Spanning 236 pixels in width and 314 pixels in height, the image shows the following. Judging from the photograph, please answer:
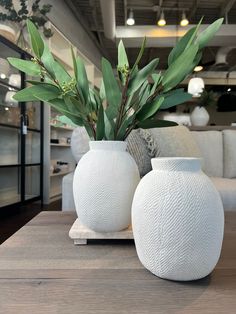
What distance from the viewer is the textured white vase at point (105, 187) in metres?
0.58

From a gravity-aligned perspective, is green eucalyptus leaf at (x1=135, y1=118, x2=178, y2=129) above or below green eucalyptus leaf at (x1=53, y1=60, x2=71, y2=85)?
below

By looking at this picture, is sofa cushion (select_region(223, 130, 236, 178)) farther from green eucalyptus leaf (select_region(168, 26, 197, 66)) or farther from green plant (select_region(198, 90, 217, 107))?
green eucalyptus leaf (select_region(168, 26, 197, 66))

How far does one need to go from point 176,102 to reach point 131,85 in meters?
0.11

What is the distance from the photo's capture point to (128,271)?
1.59 feet

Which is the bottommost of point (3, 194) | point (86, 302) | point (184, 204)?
point (3, 194)

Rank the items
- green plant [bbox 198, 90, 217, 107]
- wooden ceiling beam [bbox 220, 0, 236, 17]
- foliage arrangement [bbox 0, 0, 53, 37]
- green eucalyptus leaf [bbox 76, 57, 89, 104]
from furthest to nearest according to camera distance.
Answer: wooden ceiling beam [bbox 220, 0, 236, 17], green plant [bbox 198, 90, 217, 107], foliage arrangement [bbox 0, 0, 53, 37], green eucalyptus leaf [bbox 76, 57, 89, 104]

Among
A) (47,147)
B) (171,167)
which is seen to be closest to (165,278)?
(171,167)

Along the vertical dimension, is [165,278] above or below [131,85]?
below

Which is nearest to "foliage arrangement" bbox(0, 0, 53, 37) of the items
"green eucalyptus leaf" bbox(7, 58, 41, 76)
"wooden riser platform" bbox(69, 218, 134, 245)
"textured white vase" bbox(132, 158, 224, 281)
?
"green eucalyptus leaf" bbox(7, 58, 41, 76)

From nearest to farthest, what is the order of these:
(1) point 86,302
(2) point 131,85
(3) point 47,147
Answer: (1) point 86,302, (2) point 131,85, (3) point 47,147

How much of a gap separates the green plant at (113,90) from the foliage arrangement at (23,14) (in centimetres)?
215

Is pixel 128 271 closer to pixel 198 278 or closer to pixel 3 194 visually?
pixel 198 278

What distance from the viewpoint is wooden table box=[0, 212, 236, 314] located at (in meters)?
0.37

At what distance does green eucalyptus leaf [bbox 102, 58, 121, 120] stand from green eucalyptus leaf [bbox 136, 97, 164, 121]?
5 cm
